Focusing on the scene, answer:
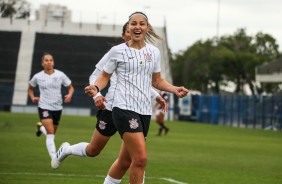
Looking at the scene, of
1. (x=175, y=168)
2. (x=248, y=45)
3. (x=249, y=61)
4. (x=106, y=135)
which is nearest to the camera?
(x=106, y=135)

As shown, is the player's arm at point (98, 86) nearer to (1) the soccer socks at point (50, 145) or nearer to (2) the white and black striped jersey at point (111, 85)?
(2) the white and black striped jersey at point (111, 85)

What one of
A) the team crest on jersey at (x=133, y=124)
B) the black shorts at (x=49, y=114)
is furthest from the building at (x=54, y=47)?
the team crest on jersey at (x=133, y=124)

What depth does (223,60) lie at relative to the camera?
101938 mm

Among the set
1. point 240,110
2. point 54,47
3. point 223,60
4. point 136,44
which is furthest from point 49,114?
point 223,60

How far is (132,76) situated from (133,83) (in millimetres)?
90

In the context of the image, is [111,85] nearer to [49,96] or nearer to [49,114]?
[49,114]

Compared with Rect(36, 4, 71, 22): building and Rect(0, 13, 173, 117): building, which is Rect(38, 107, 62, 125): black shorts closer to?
Rect(0, 13, 173, 117): building

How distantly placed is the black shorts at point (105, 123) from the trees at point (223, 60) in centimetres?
8892

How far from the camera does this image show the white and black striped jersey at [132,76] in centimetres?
1012

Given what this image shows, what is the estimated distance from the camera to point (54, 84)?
18.3m

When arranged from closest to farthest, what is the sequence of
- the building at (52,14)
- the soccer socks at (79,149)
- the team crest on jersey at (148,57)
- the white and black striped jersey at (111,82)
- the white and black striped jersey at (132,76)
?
1. the white and black striped jersey at (132,76)
2. the team crest on jersey at (148,57)
3. the white and black striped jersey at (111,82)
4. the soccer socks at (79,149)
5. the building at (52,14)

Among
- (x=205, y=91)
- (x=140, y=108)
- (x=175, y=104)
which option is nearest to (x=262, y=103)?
(x=175, y=104)

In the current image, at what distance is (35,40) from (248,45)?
40427 mm

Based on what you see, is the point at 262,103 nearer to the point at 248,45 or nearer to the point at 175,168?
the point at 175,168
